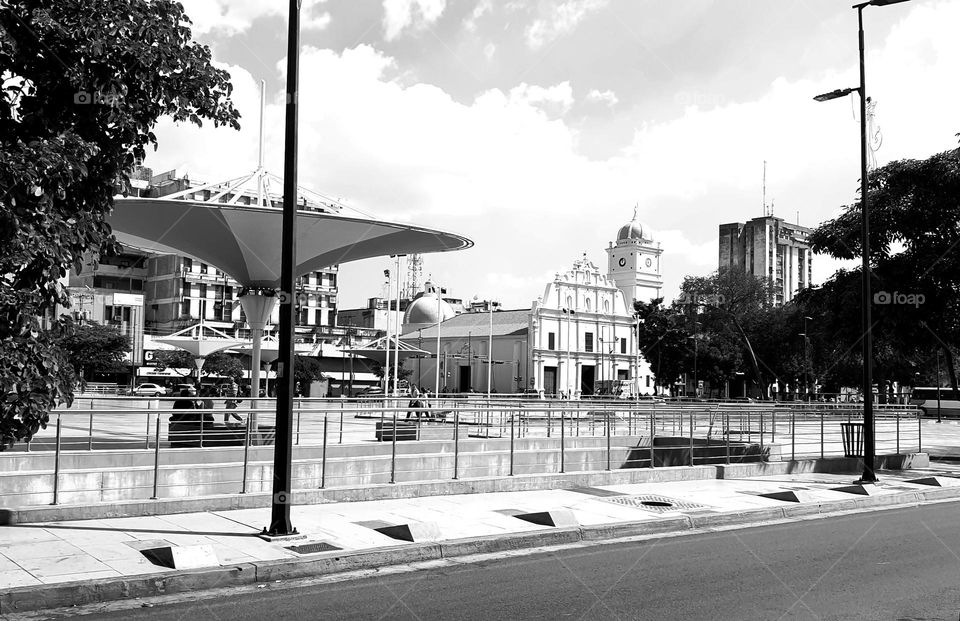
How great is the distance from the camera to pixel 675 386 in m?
116

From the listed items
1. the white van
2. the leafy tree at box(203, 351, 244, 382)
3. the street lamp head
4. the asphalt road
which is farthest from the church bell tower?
the asphalt road

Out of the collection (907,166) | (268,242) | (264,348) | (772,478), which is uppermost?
(907,166)

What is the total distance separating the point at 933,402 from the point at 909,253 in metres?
67.2

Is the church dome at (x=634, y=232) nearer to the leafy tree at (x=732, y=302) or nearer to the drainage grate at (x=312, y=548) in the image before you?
the leafy tree at (x=732, y=302)

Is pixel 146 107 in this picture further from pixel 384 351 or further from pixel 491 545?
pixel 384 351

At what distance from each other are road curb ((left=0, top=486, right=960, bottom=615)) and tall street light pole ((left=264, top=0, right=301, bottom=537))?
3.52ft

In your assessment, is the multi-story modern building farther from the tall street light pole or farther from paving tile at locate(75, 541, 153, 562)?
paving tile at locate(75, 541, 153, 562)

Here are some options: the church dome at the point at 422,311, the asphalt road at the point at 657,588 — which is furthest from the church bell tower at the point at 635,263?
the asphalt road at the point at 657,588

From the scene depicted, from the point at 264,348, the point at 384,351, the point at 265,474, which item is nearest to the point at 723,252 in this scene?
the point at 384,351

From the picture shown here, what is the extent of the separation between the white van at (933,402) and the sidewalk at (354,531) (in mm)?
56181

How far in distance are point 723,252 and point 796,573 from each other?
168m

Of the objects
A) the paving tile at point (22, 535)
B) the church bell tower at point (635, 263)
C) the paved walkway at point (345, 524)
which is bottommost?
the paved walkway at point (345, 524)

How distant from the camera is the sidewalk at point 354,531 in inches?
341

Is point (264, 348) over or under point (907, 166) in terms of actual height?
under
